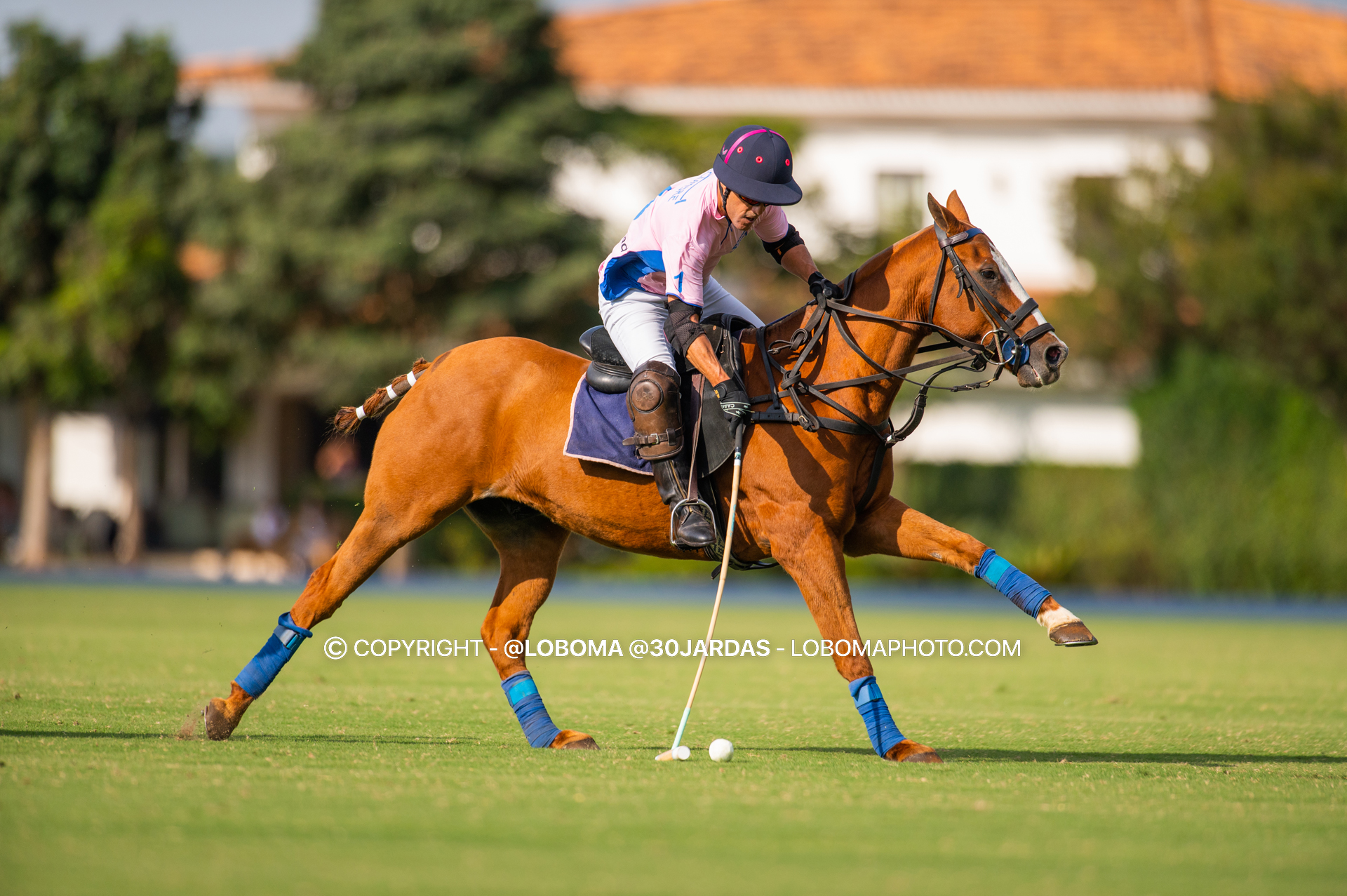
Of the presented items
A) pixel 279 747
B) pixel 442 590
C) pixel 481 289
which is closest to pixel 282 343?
pixel 481 289

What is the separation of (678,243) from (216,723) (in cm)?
295

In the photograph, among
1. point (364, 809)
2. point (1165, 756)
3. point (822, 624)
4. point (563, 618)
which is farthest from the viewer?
point (563, 618)

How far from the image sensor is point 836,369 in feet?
21.6

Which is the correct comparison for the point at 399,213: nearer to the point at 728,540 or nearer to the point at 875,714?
the point at 728,540

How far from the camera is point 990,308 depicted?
6.34 metres

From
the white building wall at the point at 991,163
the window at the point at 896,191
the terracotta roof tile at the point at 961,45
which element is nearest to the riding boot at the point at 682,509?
the window at the point at 896,191

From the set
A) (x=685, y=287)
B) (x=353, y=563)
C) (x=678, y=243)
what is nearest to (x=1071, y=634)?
(x=685, y=287)

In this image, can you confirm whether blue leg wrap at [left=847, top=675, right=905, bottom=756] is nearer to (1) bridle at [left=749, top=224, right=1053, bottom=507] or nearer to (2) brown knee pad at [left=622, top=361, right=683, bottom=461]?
(1) bridle at [left=749, top=224, right=1053, bottom=507]

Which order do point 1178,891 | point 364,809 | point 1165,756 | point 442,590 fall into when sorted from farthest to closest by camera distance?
point 442,590
point 1165,756
point 364,809
point 1178,891

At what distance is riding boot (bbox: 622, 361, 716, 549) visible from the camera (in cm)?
643

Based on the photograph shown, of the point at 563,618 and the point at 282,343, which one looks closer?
the point at 563,618

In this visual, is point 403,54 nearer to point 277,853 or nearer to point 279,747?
point 279,747

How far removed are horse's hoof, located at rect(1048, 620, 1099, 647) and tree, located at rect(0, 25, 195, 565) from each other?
71.6 feet

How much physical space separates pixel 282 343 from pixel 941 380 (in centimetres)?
→ 1158
